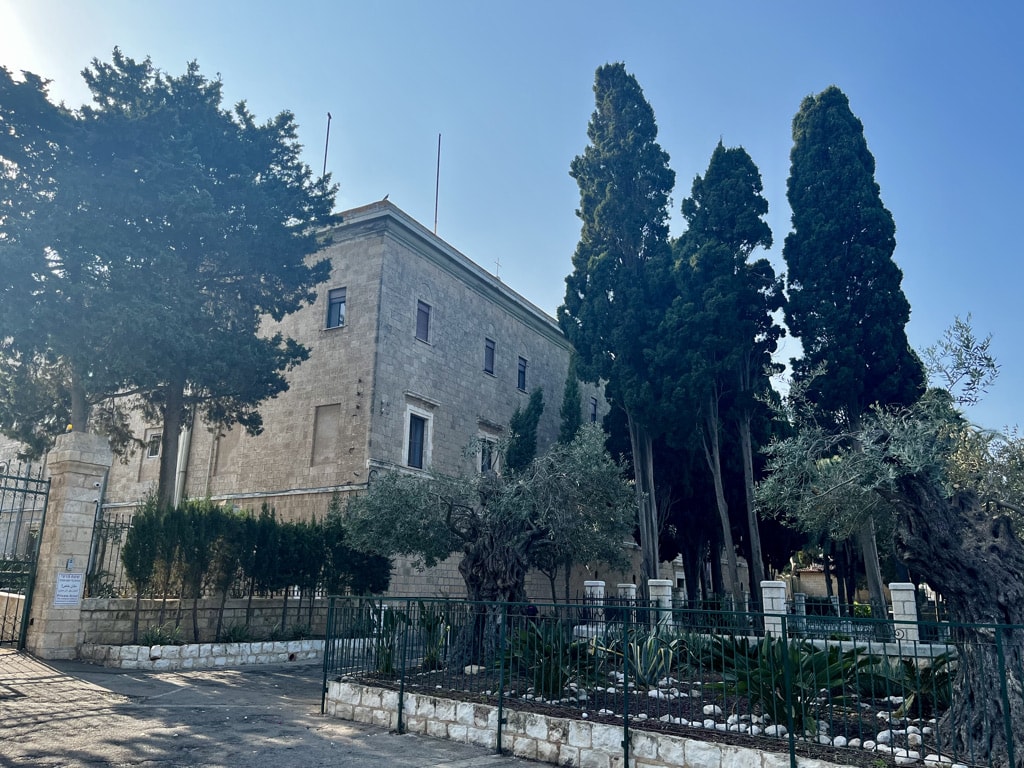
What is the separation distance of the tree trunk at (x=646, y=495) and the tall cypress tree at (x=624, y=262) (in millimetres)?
28

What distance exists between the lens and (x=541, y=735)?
7012 mm

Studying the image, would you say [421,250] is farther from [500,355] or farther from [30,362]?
[30,362]

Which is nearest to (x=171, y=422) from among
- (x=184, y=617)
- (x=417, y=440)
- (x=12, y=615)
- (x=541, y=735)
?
(x=184, y=617)

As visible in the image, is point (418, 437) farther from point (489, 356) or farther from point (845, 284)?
point (845, 284)

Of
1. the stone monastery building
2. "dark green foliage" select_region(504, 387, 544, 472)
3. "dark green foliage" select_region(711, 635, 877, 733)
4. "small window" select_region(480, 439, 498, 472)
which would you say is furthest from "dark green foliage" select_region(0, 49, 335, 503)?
"dark green foliage" select_region(711, 635, 877, 733)

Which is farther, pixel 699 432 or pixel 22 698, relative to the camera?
pixel 699 432

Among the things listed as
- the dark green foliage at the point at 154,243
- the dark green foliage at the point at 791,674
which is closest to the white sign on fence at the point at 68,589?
the dark green foliage at the point at 154,243

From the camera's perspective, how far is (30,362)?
53.8 feet

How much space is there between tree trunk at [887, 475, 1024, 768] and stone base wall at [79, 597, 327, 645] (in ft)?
37.7

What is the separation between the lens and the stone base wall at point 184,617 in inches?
470

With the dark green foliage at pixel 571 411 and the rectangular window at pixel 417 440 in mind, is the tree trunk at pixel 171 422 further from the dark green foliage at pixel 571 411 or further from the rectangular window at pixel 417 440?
the dark green foliage at pixel 571 411

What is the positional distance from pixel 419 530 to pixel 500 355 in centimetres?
1354

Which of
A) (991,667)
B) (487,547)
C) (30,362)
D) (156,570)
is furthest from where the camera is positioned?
(30,362)

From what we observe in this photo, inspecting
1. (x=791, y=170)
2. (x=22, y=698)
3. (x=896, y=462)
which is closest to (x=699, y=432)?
(x=791, y=170)
